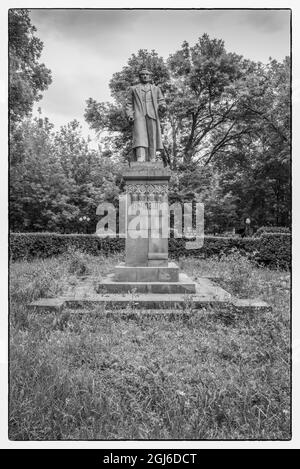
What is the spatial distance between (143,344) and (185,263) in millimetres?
8405

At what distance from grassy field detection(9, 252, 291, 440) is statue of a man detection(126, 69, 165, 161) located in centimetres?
377

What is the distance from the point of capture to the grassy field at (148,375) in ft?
9.45

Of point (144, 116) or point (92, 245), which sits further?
point (92, 245)

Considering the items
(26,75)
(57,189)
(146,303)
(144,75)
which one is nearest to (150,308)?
(146,303)

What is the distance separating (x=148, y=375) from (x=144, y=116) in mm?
5824

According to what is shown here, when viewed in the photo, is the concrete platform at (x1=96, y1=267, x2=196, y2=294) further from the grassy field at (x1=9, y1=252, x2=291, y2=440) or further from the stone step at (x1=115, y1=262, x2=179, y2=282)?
the grassy field at (x1=9, y1=252, x2=291, y2=440)

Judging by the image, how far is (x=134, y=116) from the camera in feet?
26.3

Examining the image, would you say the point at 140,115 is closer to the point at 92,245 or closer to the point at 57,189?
the point at 92,245

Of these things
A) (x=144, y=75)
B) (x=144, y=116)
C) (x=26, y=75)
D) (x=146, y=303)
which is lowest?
→ (x=146, y=303)

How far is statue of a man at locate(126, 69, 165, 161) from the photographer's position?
26.0ft

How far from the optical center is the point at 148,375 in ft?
11.8

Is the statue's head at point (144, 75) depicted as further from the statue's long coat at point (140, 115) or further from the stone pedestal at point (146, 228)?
the stone pedestal at point (146, 228)

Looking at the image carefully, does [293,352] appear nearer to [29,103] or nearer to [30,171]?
[29,103]
